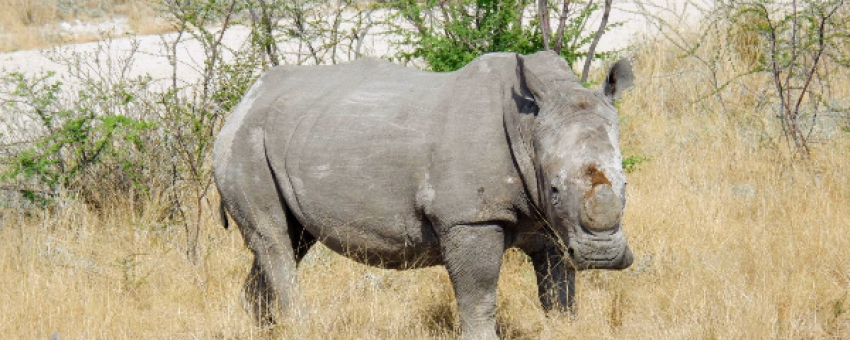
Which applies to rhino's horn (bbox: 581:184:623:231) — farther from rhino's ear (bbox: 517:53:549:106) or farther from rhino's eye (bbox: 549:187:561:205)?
rhino's ear (bbox: 517:53:549:106)

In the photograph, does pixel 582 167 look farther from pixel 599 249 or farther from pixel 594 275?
pixel 594 275

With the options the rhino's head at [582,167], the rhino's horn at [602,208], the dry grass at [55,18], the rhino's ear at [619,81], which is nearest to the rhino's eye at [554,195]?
the rhino's head at [582,167]

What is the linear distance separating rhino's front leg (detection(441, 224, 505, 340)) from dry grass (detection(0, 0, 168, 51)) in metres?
15.9

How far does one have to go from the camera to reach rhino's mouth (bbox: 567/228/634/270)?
4637mm

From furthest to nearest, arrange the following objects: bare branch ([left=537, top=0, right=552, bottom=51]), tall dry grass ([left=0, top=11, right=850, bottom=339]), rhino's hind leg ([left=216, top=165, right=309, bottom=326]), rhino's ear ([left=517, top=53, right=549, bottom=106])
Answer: bare branch ([left=537, top=0, right=552, bottom=51]) → rhino's hind leg ([left=216, top=165, right=309, bottom=326]) → tall dry grass ([left=0, top=11, right=850, bottom=339]) → rhino's ear ([left=517, top=53, right=549, bottom=106])

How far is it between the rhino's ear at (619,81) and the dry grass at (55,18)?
16188 millimetres

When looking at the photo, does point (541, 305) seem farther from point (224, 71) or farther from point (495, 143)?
point (224, 71)

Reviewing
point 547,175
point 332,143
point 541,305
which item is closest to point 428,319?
point 541,305

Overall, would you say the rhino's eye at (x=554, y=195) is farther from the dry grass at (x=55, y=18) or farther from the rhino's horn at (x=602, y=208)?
the dry grass at (x=55, y=18)

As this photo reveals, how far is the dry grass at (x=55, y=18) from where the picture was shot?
1981cm

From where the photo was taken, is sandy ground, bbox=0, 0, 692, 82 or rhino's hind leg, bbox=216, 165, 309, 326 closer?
rhino's hind leg, bbox=216, 165, 309, 326

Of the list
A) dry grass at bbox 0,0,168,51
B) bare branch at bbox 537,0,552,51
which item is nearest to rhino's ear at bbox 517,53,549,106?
bare branch at bbox 537,0,552,51

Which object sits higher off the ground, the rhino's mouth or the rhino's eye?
the rhino's eye

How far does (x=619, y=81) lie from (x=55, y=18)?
19.1 m
